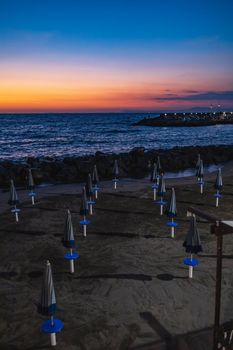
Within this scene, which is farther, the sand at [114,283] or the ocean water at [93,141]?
the ocean water at [93,141]

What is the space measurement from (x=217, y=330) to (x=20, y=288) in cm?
499

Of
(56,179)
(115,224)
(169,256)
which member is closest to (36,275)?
(169,256)

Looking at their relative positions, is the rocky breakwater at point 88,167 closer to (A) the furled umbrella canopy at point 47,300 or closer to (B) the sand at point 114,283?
(B) the sand at point 114,283

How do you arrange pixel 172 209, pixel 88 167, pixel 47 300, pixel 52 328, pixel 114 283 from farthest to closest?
pixel 88 167 < pixel 172 209 < pixel 114 283 < pixel 52 328 < pixel 47 300

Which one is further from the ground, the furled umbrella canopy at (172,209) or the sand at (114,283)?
the furled umbrella canopy at (172,209)

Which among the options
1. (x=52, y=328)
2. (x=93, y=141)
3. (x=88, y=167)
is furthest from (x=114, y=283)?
(x=93, y=141)

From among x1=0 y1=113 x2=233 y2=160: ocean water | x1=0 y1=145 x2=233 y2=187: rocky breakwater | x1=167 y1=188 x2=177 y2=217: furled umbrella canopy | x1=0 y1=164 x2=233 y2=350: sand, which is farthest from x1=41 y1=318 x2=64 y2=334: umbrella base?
x1=0 y1=113 x2=233 y2=160: ocean water

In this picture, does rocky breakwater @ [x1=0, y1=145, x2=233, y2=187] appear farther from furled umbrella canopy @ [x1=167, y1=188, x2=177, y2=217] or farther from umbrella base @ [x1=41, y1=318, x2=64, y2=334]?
umbrella base @ [x1=41, y1=318, x2=64, y2=334]

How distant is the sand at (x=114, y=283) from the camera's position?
256 inches

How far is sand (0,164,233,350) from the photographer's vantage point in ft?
21.3

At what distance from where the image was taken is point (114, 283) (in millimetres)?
8523

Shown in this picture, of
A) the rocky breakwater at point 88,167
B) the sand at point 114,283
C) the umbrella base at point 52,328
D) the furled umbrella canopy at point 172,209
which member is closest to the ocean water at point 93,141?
the rocky breakwater at point 88,167

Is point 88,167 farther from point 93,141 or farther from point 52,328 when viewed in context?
point 93,141

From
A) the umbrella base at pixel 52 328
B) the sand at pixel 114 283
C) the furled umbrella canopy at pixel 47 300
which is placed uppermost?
the furled umbrella canopy at pixel 47 300
